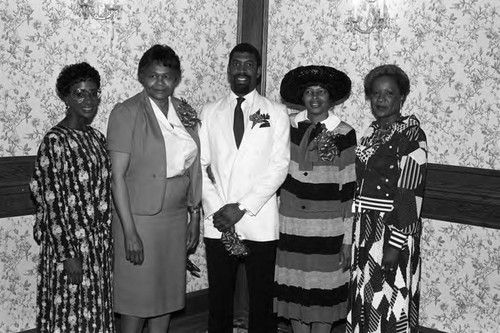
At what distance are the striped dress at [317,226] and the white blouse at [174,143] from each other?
575 millimetres

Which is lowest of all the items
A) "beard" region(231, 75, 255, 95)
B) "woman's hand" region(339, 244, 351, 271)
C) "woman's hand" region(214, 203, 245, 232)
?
"woman's hand" region(339, 244, 351, 271)

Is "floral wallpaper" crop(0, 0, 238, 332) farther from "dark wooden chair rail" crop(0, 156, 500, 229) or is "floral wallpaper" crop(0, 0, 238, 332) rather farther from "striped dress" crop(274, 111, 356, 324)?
"striped dress" crop(274, 111, 356, 324)

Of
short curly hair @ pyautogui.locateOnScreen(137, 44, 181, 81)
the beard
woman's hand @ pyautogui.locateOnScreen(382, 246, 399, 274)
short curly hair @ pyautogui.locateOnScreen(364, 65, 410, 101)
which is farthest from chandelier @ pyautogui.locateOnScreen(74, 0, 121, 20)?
woman's hand @ pyautogui.locateOnScreen(382, 246, 399, 274)

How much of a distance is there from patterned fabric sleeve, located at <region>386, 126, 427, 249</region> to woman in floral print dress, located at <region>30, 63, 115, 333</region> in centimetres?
138

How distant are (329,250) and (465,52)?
4.34ft

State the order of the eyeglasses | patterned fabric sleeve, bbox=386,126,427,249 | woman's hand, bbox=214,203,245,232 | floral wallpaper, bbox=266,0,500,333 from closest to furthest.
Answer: the eyeglasses
patterned fabric sleeve, bbox=386,126,427,249
woman's hand, bbox=214,203,245,232
floral wallpaper, bbox=266,0,500,333

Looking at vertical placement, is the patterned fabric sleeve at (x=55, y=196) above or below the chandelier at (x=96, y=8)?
below

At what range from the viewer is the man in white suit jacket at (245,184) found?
3770 mm

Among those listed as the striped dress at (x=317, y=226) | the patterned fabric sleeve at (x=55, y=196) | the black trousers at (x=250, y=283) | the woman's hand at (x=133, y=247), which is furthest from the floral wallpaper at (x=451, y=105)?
the patterned fabric sleeve at (x=55, y=196)

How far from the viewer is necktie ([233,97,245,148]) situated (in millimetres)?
3826

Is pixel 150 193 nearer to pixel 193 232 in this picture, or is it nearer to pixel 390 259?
pixel 193 232

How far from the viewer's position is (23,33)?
3.61m

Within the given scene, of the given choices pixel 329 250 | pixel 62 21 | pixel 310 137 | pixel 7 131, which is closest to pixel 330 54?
pixel 310 137

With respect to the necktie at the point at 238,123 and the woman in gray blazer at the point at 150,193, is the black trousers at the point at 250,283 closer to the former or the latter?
the woman in gray blazer at the point at 150,193
